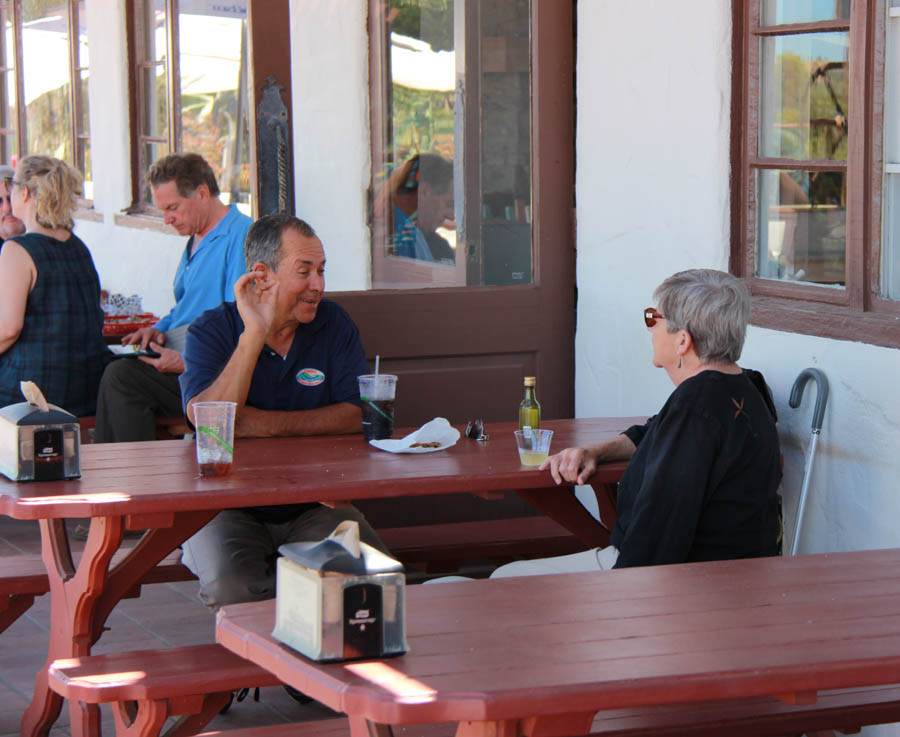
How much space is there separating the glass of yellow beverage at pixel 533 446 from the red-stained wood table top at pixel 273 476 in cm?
4

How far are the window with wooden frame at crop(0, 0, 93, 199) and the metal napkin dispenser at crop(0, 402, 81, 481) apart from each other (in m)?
7.55

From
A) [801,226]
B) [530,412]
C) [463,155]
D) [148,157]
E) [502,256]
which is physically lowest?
[530,412]

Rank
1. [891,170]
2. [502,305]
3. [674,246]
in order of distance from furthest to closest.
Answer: [502,305] < [674,246] < [891,170]

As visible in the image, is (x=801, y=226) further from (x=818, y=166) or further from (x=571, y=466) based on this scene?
(x=571, y=466)

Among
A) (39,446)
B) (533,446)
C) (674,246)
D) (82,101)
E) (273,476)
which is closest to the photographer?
(39,446)

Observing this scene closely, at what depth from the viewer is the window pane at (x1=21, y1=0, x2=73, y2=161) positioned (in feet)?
39.1

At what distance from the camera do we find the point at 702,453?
2.95 metres

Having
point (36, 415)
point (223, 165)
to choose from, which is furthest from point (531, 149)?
point (223, 165)

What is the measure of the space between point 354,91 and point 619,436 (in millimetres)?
2249

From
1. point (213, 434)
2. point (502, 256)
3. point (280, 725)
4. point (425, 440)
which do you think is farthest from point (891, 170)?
point (280, 725)

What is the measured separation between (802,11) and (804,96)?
241mm

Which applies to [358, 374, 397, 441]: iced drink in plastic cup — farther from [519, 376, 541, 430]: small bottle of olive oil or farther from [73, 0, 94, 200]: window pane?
[73, 0, 94, 200]: window pane

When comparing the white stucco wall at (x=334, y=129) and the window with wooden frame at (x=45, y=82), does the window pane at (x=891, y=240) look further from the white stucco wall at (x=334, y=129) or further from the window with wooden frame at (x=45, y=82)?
the window with wooden frame at (x=45, y=82)

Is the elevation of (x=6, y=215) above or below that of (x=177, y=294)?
above
